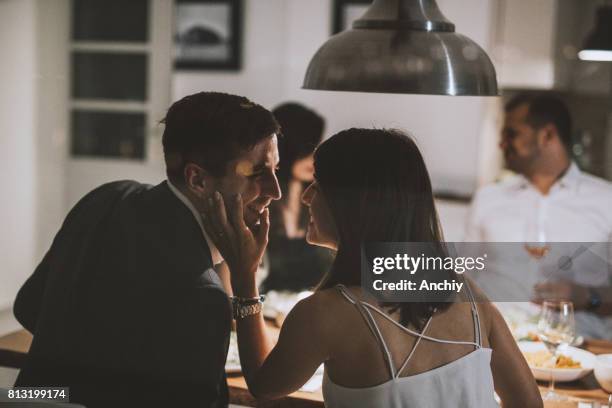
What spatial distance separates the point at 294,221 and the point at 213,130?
36.2 inches

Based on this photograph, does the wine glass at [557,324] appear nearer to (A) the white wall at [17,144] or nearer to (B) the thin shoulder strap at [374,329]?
(B) the thin shoulder strap at [374,329]

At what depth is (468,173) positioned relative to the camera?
281 centimetres

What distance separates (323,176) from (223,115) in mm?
184

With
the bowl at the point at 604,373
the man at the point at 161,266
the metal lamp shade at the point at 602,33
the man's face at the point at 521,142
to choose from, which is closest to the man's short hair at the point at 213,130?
the man at the point at 161,266

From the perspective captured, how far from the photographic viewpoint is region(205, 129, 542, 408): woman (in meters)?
1.06

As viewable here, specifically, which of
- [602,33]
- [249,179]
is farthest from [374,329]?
[602,33]

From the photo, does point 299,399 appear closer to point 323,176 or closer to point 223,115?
point 323,176

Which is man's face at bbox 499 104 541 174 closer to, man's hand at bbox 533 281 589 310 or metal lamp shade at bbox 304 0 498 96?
man's hand at bbox 533 281 589 310

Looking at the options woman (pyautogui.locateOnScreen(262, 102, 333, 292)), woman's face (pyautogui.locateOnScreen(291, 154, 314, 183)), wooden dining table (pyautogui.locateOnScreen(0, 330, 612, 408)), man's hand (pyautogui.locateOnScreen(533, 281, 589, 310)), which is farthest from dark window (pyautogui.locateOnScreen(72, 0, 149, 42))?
man's hand (pyautogui.locateOnScreen(533, 281, 589, 310))

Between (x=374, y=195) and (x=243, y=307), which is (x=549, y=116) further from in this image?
(x=243, y=307)

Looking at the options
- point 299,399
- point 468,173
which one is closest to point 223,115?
point 299,399

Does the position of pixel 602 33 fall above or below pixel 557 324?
above

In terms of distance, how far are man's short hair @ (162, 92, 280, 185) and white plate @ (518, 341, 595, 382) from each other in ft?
2.09

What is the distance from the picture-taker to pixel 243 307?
3.67 ft
